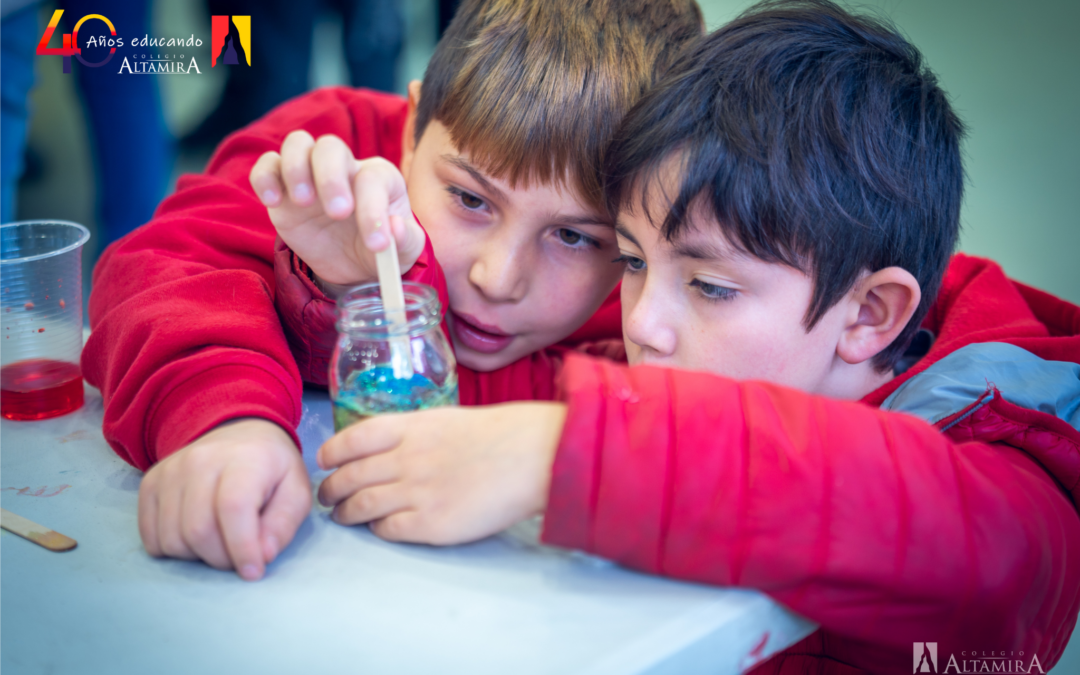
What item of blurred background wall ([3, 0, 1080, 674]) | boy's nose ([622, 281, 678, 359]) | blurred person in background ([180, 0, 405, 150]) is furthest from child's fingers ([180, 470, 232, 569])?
blurred person in background ([180, 0, 405, 150])

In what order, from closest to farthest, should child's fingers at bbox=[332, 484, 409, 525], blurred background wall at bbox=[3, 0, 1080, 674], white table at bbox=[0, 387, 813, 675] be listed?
white table at bbox=[0, 387, 813, 675]
child's fingers at bbox=[332, 484, 409, 525]
blurred background wall at bbox=[3, 0, 1080, 674]

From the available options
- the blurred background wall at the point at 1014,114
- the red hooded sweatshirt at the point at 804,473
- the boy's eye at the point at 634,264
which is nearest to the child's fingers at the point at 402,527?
the red hooded sweatshirt at the point at 804,473

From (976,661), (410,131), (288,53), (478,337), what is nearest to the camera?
(976,661)

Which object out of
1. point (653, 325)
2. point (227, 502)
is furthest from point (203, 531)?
point (653, 325)

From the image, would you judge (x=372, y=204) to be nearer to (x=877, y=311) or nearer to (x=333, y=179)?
(x=333, y=179)

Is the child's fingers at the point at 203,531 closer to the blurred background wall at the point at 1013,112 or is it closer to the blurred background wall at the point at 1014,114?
the blurred background wall at the point at 1013,112

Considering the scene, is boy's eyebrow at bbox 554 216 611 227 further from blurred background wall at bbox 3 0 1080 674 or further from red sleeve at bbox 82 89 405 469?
blurred background wall at bbox 3 0 1080 674

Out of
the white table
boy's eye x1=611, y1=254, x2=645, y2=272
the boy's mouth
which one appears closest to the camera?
the white table

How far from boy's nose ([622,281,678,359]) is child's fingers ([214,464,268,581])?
0.44 meters

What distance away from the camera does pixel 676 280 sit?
85cm

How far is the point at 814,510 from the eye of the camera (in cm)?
54

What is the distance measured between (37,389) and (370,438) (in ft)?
1.42

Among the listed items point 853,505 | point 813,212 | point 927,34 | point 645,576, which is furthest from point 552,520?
point 927,34

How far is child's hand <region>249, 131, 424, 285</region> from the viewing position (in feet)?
2.10
